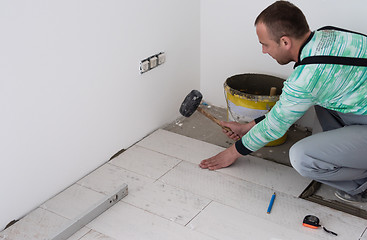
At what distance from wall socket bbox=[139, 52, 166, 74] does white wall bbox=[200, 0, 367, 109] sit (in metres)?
0.47

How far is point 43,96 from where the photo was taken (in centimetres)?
228

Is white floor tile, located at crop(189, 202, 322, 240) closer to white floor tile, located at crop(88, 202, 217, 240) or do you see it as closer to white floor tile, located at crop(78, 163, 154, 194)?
white floor tile, located at crop(88, 202, 217, 240)

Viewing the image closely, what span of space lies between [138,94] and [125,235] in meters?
0.98

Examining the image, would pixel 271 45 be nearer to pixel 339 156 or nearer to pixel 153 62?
pixel 339 156

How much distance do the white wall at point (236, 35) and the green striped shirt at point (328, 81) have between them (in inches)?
29.2

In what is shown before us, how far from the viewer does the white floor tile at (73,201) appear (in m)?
2.41

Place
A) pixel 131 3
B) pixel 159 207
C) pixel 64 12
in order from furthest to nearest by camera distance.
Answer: pixel 131 3 → pixel 159 207 → pixel 64 12

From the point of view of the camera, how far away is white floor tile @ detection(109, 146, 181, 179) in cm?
274

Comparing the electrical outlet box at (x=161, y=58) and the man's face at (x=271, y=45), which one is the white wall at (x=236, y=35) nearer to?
the electrical outlet box at (x=161, y=58)

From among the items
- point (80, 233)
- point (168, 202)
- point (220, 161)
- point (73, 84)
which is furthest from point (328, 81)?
point (80, 233)

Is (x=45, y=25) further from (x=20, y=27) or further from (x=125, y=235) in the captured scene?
(x=125, y=235)

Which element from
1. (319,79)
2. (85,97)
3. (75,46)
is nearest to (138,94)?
(85,97)

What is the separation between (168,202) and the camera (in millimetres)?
2480

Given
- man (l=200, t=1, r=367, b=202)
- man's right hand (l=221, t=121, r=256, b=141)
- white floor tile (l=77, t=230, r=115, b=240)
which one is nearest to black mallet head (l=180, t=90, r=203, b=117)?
man's right hand (l=221, t=121, r=256, b=141)
